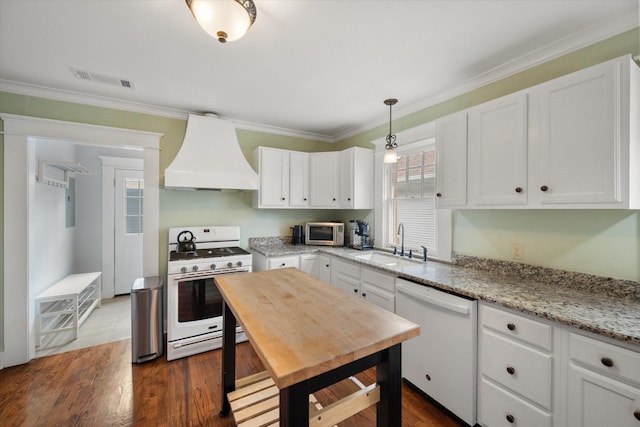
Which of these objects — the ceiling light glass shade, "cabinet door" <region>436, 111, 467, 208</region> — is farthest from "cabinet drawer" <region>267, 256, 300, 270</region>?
"cabinet door" <region>436, 111, 467, 208</region>

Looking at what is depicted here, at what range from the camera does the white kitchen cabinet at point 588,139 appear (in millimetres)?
1314

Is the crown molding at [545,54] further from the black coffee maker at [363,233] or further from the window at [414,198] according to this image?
the black coffee maker at [363,233]

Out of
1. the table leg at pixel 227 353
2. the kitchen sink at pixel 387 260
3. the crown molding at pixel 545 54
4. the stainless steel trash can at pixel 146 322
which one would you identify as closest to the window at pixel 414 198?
the kitchen sink at pixel 387 260

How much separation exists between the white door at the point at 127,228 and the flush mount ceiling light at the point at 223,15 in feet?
12.6

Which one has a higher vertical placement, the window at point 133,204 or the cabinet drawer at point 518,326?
the window at point 133,204

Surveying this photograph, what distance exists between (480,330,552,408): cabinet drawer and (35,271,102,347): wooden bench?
12.5ft

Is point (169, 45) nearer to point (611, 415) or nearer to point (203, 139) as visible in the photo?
point (203, 139)

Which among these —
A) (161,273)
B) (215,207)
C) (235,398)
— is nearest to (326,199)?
(215,207)

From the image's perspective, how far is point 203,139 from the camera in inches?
116

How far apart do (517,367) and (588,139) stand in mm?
1303

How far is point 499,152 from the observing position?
1.80m

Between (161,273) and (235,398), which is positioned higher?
(161,273)

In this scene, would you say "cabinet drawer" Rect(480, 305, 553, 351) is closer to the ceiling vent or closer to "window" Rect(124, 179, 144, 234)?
the ceiling vent

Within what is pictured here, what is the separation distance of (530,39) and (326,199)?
8.05 ft
